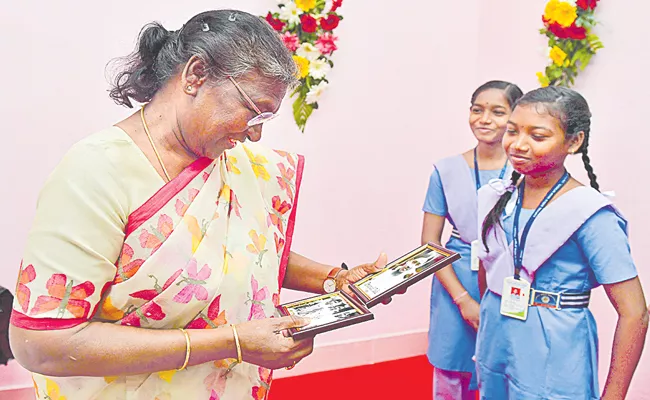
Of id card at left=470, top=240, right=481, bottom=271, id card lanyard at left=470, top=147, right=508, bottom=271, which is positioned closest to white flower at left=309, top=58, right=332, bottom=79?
id card lanyard at left=470, top=147, right=508, bottom=271

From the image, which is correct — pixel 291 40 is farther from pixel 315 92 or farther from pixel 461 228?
pixel 461 228

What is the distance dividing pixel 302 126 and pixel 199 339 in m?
2.51

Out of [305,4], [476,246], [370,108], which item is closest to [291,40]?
[305,4]

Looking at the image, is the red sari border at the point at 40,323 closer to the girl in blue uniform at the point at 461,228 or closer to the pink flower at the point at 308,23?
the girl in blue uniform at the point at 461,228

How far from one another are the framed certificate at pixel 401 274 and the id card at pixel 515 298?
0.43m

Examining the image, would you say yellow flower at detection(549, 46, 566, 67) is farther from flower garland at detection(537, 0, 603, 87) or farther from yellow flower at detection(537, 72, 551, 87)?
yellow flower at detection(537, 72, 551, 87)

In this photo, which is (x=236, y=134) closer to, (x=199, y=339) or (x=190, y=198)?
(x=190, y=198)

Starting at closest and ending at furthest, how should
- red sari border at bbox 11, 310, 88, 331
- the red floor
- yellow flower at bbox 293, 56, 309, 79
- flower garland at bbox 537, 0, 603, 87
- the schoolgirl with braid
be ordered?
1. red sari border at bbox 11, 310, 88, 331
2. the schoolgirl with braid
3. flower garland at bbox 537, 0, 603, 87
4. the red floor
5. yellow flower at bbox 293, 56, 309, 79

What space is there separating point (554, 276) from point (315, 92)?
80.5 inches

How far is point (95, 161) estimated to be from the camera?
4.36 ft

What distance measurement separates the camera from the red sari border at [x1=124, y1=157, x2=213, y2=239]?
136 centimetres

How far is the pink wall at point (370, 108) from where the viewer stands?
314cm

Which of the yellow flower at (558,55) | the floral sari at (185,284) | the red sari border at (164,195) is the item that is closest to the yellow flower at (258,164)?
the floral sari at (185,284)

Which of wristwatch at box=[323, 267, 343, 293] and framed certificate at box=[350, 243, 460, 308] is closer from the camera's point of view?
framed certificate at box=[350, 243, 460, 308]
